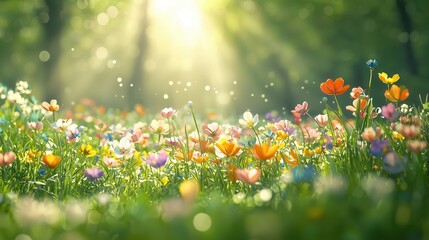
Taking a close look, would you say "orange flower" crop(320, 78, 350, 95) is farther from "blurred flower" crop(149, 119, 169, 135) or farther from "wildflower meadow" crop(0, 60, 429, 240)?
"blurred flower" crop(149, 119, 169, 135)

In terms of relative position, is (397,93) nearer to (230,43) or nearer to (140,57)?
(140,57)

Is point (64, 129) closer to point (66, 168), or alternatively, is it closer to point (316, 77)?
point (66, 168)

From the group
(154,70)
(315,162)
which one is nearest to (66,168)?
Answer: (315,162)

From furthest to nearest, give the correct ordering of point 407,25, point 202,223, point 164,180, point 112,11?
point 112,11
point 407,25
point 164,180
point 202,223

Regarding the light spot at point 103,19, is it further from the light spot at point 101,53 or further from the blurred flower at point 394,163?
the blurred flower at point 394,163

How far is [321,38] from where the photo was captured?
21.1m

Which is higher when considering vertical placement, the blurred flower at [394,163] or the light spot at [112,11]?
the light spot at [112,11]

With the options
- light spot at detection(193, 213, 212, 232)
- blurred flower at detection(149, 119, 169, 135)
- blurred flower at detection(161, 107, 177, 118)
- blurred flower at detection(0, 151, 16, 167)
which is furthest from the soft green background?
light spot at detection(193, 213, 212, 232)

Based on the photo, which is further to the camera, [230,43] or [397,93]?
[230,43]

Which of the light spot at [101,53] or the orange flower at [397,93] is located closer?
the orange flower at [397,93]

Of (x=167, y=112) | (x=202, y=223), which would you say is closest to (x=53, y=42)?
(x=167, y=112)

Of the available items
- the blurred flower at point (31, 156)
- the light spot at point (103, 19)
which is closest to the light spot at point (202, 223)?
the blurred flower at point (31, 156)

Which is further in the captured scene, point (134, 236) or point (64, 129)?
point (64, 129)

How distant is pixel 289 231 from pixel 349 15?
69.0 ft
